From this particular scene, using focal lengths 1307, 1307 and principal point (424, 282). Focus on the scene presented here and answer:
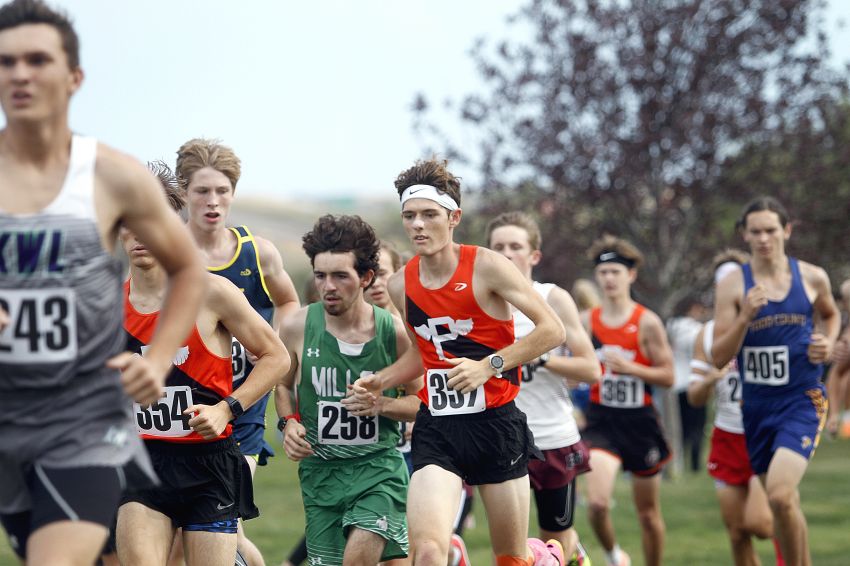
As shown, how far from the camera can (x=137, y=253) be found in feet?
20.0

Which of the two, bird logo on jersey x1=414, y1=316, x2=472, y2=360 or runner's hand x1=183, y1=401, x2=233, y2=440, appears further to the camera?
bird logo on jersey x1=414, y1=316, x2=472, y2=360

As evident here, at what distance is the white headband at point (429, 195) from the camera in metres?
6.92

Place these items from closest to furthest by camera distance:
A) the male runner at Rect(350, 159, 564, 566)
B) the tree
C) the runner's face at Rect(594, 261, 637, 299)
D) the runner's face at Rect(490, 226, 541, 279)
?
the male runner at Rect(350, 159, 564, 566)
the runner's face at Rect(490, 226, 541, 279)
the runner's face at Rect(594, 261, 637, 299)
the tree

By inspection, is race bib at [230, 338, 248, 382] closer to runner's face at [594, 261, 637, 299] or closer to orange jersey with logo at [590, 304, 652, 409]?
orange jersey with logo at [590, 304, 652, 409]

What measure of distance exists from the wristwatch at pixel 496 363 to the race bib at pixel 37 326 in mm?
2876

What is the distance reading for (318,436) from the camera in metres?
7.02

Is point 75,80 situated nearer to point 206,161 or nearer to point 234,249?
point 206,161

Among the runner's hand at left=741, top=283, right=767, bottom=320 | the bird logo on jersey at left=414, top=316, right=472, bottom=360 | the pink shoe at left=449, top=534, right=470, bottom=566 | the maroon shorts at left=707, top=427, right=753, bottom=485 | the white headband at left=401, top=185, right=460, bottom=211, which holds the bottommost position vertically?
the pink shoe at left=449, top=534, right=470, bottom=566

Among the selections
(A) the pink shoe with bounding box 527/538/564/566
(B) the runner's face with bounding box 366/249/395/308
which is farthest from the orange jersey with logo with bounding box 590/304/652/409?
(A) the pink shoe with bounding box 527/538/564/566

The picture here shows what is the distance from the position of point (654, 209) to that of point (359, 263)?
11.2 meters

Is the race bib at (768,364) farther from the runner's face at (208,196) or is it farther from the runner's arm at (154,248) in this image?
the runner's arm at (154,248)

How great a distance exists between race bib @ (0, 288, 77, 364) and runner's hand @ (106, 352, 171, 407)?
173 mm

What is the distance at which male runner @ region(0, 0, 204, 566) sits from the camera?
4.01 m

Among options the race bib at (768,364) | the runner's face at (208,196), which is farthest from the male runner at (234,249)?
the race bib at (768,364)
